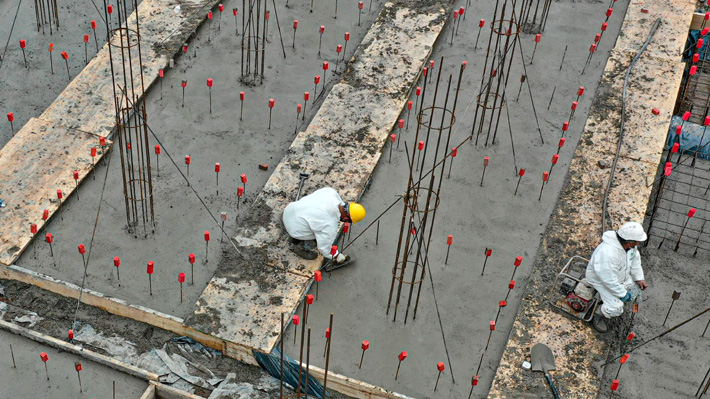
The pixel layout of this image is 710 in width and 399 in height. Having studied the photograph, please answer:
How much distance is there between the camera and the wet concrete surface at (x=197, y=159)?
11078 millimetres

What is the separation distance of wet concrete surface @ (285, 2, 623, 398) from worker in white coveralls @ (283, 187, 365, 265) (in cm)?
42

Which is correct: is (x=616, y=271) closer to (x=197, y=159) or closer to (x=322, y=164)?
(x=322, y=164)

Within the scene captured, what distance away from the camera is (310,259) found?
11219mm

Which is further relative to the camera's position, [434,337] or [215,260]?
[215,260]

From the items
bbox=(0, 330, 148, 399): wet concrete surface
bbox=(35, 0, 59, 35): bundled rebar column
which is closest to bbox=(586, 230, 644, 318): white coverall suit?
bbox=(0, 330, 148, 399): wet concrete surface

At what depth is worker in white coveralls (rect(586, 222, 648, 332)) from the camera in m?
10.4

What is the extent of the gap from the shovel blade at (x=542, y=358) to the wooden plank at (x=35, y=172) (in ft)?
21.0

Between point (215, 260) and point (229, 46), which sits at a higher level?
point (229, 46)

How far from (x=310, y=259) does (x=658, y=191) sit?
516 cm

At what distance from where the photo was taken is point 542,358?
10.3m

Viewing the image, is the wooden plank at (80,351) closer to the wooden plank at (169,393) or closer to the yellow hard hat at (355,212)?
the wooden plank at (169,393)

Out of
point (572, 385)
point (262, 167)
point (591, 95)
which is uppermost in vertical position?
point (591, 95)

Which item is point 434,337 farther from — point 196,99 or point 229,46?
point 229,46

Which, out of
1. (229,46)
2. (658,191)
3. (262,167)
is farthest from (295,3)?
(658,191)
